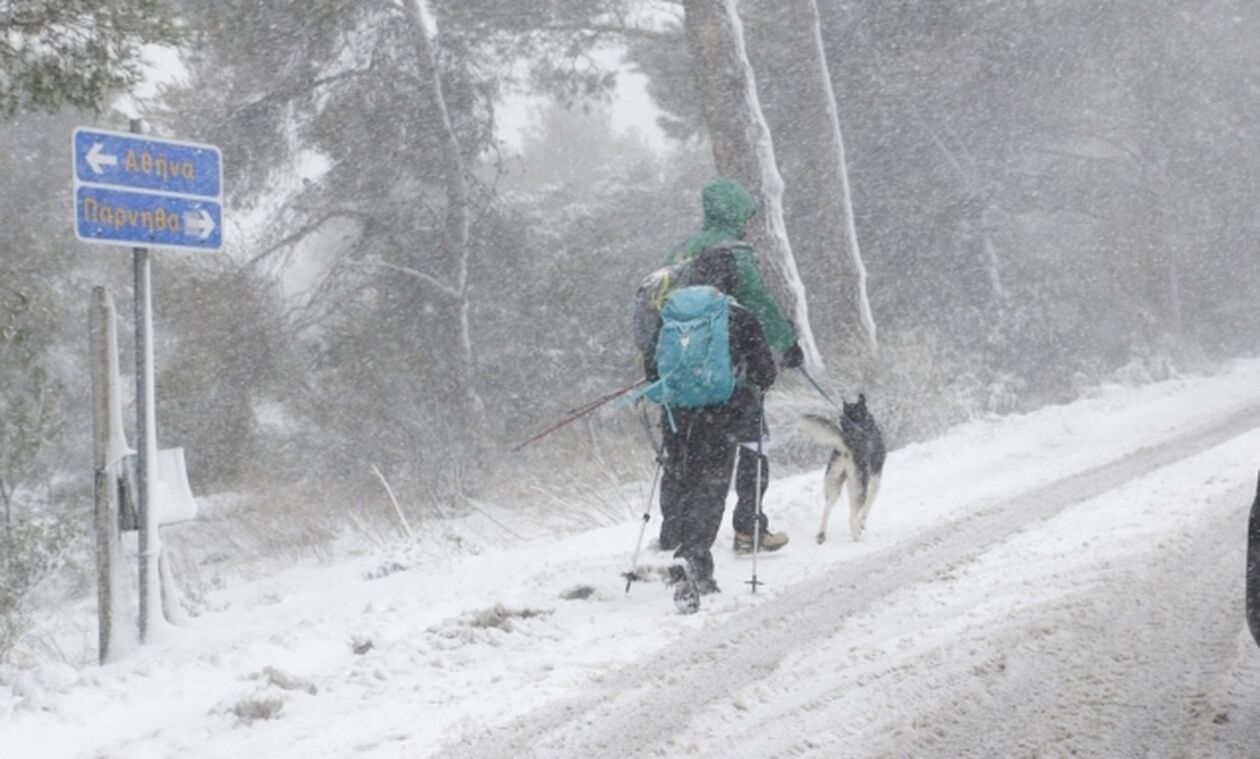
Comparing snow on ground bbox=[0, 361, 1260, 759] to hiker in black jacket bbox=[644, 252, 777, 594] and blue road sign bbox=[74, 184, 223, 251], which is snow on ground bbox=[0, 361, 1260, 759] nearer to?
hiker in black jacket bbox=[644, 252, 777, 594]

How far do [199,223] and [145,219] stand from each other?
0.96 ft

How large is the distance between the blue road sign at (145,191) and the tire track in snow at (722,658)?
3.11 m

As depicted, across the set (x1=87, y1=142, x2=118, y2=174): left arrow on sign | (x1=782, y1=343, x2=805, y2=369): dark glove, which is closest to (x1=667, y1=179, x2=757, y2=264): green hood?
(x1=782, y1=343, x2=805, y2=369): dark glove

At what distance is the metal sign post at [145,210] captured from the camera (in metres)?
5.12

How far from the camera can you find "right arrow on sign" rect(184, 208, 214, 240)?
5.51 metres

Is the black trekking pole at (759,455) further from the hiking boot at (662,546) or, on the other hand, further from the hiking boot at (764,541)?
the hiking boot at (662,546)

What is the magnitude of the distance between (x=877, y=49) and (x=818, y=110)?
5.29m

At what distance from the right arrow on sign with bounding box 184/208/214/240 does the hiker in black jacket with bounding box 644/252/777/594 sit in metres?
2.29

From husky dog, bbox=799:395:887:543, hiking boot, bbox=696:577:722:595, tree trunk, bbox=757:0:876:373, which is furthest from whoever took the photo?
tree trunk, bbox=757:0:876:373

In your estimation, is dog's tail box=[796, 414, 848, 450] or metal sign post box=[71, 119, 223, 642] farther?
dog's tail box=[796, 414, 848, 450]

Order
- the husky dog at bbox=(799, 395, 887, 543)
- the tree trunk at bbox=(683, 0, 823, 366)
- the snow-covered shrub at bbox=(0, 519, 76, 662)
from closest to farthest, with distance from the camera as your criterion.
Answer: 1. the husky dog at bbox=(799, 395, 887, 543)
2. the snow-covered shrub at bbox=(0, 519, 76, 662)
3. the tree trunk at bbox=(683, 0, 823, 366)

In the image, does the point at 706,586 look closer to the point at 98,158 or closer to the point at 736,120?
the point at 98,158

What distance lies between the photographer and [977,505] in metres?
7.17

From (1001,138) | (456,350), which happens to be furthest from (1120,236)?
(456,350)
